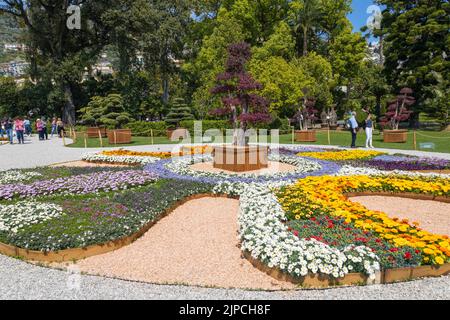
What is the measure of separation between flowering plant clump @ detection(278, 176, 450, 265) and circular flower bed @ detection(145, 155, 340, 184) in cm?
151

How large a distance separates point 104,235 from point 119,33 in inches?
1271

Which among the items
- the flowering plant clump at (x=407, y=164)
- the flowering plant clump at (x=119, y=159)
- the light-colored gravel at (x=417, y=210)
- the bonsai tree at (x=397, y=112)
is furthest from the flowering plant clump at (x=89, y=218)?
the bonsai tree at (x=397, y=112)

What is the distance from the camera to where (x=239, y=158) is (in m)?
11.5

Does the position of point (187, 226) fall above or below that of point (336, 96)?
below

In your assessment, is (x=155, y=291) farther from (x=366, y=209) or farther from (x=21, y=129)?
(x=21, y=129)

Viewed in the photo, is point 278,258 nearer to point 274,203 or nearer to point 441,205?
point 274,203

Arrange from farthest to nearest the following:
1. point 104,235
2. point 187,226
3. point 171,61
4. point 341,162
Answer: point 171,61 → point 341,162 → point 187,226 → point 104,235

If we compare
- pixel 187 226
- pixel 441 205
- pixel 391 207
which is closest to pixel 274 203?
pixel 187 226

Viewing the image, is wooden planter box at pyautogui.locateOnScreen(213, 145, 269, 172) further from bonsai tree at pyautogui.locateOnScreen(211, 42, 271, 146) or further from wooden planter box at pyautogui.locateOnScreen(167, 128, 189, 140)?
wooden planter box at pyautogui.locateOnScreen(167, 128, 189, 140)

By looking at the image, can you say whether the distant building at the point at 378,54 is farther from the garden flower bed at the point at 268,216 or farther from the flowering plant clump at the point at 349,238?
the flowering plant clump at the point at 349,238

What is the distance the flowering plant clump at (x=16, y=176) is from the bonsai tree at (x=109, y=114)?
17539mm

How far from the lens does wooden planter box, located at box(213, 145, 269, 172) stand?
11.5m

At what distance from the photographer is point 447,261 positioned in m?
4.52
